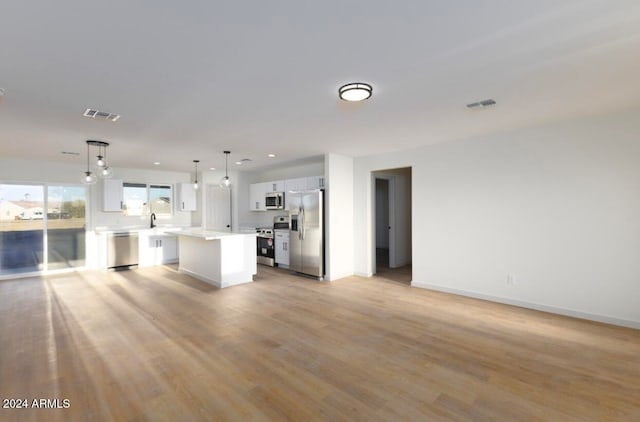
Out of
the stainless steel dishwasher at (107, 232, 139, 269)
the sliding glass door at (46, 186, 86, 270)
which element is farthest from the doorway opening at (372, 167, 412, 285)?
the sliding glass door at (46, 186, 86, 270)

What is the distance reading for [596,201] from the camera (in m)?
3.58

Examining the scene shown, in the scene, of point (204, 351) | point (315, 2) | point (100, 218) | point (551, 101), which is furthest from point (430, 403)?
point (100, 218)

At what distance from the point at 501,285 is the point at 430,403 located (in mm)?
2895

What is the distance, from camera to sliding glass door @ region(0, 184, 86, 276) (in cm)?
593

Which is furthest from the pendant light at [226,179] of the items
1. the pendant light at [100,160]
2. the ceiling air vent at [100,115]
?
the ceiling air vent at [100,115]

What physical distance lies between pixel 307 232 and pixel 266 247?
1.75 meters

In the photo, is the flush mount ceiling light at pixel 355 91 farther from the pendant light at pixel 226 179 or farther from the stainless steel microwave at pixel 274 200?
the stainless steel microwave at pixel 274 200

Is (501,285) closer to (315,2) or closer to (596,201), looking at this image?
(596,201)

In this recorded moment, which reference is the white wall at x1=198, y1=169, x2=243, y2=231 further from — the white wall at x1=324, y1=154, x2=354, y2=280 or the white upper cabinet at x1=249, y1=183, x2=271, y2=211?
the white wall at x1=324, y1=154, x2=354, y2=280

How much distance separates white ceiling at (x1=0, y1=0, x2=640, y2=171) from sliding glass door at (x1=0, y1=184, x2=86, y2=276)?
116 inches

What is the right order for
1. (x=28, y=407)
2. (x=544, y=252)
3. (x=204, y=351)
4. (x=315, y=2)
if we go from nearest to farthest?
(x=315, y=2) → (x=28, y=407) → (x=204, y=351) → (x=544, y=252)

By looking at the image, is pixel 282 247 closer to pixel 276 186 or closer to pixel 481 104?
pixel 276 186

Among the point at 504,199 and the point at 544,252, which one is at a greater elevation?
the point at 504,199

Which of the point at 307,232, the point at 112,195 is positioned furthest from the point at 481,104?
the point at 112,195
